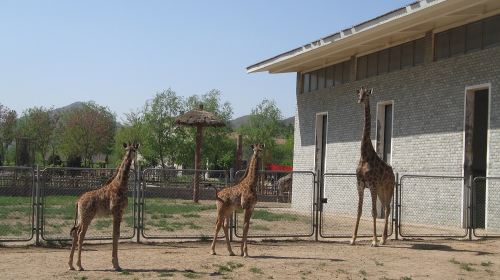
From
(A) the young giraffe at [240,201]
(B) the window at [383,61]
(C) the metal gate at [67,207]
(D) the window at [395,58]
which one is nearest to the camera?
(A) the young giraffe at [240,201]

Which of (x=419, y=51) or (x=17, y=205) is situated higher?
(x=419, y=51)

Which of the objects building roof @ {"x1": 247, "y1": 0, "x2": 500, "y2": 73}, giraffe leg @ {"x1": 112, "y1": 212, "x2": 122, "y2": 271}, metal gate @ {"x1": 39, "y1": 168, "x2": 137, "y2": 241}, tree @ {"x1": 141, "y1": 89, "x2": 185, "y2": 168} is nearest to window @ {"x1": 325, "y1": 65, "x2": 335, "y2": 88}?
building roof @ {"x1": 247, "y1": 0, "x2": 500, "y2": 73}

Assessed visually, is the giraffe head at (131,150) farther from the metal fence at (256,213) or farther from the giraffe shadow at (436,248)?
the giraffe shadow at (436,248)

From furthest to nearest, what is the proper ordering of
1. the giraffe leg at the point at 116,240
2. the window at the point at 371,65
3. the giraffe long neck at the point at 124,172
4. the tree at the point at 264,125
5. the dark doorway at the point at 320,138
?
1. the tree at the point at 264,125
2. the dark doorway at the point at 320,138
3. the window at the point at 371,65
4. the giraffe long neck at the point at 124,172
5. the giraffe leg at the point at 116,240

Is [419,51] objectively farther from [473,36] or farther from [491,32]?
[491,32]

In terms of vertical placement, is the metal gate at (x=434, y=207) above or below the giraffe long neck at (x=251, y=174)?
below

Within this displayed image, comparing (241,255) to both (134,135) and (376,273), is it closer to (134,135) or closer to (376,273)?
(376,273)

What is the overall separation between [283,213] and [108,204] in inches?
514

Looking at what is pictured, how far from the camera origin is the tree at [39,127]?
6550cm

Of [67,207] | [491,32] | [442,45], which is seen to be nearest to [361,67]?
[442,45]

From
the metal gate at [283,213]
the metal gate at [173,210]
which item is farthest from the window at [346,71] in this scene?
the metal gate at [173,210]

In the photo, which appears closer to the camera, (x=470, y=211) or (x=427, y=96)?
(x=470, y=211)

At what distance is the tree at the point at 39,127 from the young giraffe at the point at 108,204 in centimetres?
5724

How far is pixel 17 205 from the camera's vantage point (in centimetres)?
2133
